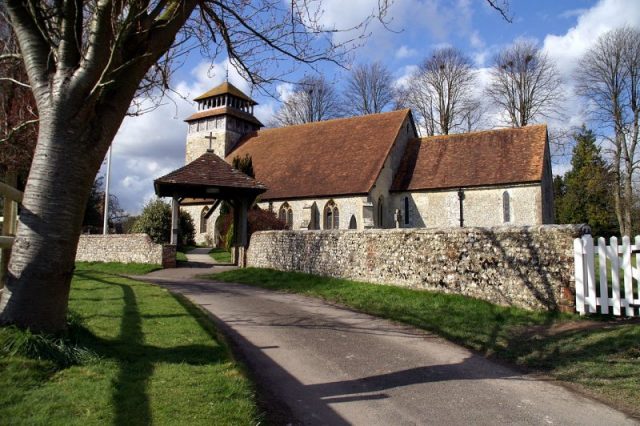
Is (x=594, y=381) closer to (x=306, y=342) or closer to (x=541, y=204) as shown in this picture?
(x=306, y=342)

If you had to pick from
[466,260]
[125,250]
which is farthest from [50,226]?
[125,250]

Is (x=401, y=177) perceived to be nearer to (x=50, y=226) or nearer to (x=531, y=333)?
(x=531, y=333)

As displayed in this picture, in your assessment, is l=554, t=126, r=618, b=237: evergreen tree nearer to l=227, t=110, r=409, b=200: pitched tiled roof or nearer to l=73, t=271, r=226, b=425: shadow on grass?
l=227, t=110, r=409, b=200: pitched tiled roof

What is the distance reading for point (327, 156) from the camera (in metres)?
31.6

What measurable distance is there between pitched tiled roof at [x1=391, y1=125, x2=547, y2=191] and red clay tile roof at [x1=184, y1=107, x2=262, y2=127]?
672 inches

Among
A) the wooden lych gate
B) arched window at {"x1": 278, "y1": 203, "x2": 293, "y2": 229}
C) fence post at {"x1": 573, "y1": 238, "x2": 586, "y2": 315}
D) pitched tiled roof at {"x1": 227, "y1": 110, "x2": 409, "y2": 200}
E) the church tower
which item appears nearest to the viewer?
the wooden lych gate

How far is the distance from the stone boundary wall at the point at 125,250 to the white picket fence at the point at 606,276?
1527 centimetres

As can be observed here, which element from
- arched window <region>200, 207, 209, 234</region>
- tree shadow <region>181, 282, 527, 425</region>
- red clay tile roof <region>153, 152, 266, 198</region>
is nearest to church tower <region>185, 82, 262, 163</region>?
arched window <region>200, 207, 209, 234</region>

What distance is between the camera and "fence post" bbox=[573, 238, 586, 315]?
8.84 meters

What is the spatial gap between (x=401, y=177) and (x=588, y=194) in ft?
66.3

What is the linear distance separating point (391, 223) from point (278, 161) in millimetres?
9569

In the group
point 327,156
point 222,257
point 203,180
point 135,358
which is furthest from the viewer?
point 327,156

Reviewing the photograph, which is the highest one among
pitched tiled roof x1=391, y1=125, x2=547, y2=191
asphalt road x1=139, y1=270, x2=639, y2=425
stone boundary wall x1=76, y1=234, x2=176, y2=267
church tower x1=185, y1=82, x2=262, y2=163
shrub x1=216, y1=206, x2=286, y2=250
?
church tower x1=185, y1=82, x2=262, y2=163

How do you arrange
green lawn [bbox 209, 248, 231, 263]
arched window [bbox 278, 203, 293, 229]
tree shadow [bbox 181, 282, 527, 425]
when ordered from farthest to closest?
arched window [bbox 278, 203, 293, 229], green lawn [bbox 209, 248, 231, 263], tree shadow [bbox 181, 282, 527, 425]
